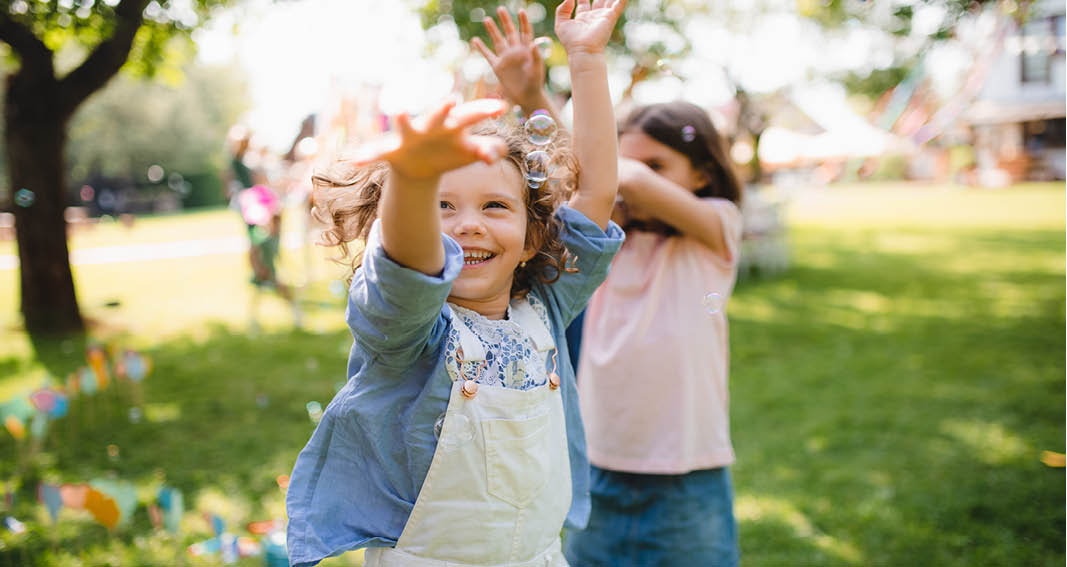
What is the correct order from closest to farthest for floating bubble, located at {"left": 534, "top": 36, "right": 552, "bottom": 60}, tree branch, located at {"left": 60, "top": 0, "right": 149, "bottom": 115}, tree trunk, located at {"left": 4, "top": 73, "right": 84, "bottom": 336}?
floating bubble, located at {"left": 534, "top": 36, "right": 552, "bottom": 60}
tree branch, located at {"left": 60, "top": 0, "right": 149, "bottom": 115}
tree trunk, located at {"left": 4, "top": 73, "right": 84, "bottom": 336}

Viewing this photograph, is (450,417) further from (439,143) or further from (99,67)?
(99,67)

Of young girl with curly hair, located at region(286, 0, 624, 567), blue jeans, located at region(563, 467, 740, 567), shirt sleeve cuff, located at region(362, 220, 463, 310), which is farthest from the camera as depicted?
blue jeans, located at region(563, 467, 740, 567)

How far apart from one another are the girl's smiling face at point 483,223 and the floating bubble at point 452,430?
19 cm

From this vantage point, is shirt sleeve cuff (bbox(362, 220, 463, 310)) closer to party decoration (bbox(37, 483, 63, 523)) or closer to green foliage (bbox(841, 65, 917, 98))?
party decoration (bbox(37, 483, 63, 523))

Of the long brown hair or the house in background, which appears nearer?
the long brown hair

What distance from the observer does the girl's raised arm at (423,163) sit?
2.91 ft

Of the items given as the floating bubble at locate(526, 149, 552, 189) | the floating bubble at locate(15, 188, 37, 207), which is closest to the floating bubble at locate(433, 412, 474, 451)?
the floating bubble at locate(526, 149, 552, 189)

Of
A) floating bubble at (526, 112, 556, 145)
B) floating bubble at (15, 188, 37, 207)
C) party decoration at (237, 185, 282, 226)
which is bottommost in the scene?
Result: party decoration at (237, 185, 282, 226)

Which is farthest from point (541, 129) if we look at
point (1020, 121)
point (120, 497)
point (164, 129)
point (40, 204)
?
point (1020, 121)

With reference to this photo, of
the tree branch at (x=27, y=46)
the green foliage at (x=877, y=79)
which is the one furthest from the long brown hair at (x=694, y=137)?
the green foliage at (x=877, y=79)

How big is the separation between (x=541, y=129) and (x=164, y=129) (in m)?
29.4

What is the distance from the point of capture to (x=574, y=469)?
1.56m

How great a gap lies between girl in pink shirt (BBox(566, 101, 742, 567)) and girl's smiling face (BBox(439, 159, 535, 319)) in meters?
0.75

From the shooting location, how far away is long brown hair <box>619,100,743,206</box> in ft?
6.92
